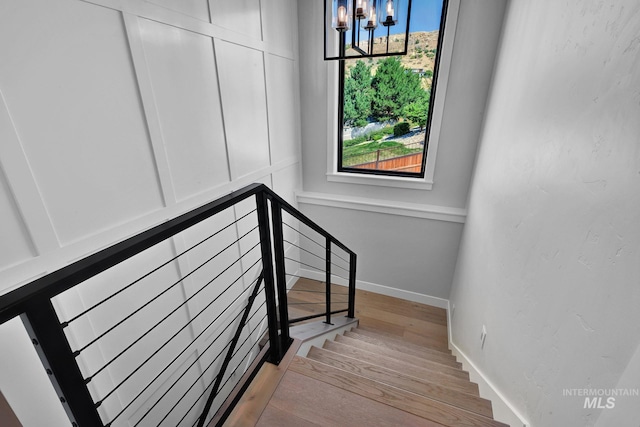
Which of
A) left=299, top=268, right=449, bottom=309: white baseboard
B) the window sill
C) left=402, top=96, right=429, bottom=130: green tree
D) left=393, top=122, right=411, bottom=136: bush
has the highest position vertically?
left=402, top=96, right=429, bottom=130: green tree

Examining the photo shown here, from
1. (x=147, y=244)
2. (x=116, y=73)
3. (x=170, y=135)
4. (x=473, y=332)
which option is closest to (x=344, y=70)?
(x=170, y=135)

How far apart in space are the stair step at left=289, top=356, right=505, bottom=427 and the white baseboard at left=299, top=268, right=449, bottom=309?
6.95 ft

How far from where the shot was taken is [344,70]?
2.93 m

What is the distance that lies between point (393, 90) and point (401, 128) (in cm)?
37

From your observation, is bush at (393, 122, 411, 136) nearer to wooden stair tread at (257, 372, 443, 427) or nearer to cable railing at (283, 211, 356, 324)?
cable railing at (283, 211, 356, 324)

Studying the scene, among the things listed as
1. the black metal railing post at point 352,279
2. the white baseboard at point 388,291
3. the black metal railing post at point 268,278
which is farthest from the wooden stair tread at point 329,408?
the white baseboard at point 388,291

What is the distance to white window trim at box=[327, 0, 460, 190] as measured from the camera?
2.44 m

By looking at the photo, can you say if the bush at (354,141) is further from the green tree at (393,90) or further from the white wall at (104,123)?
the white wall at (104,123)

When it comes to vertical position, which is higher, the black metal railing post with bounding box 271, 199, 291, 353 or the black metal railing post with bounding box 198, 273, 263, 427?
the black metal railing post with bounding box 271, 199, 291, 353

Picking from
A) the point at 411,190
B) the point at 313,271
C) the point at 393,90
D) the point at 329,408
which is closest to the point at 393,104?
the point at 393,90

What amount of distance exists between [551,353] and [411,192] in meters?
2.15

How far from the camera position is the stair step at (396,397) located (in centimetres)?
123

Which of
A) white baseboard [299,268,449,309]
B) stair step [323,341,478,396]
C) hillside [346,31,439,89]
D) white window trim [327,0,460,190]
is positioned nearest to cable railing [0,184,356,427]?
stair step [323,341,478,396]

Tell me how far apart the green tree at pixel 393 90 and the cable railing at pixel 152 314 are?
1.63 meters
